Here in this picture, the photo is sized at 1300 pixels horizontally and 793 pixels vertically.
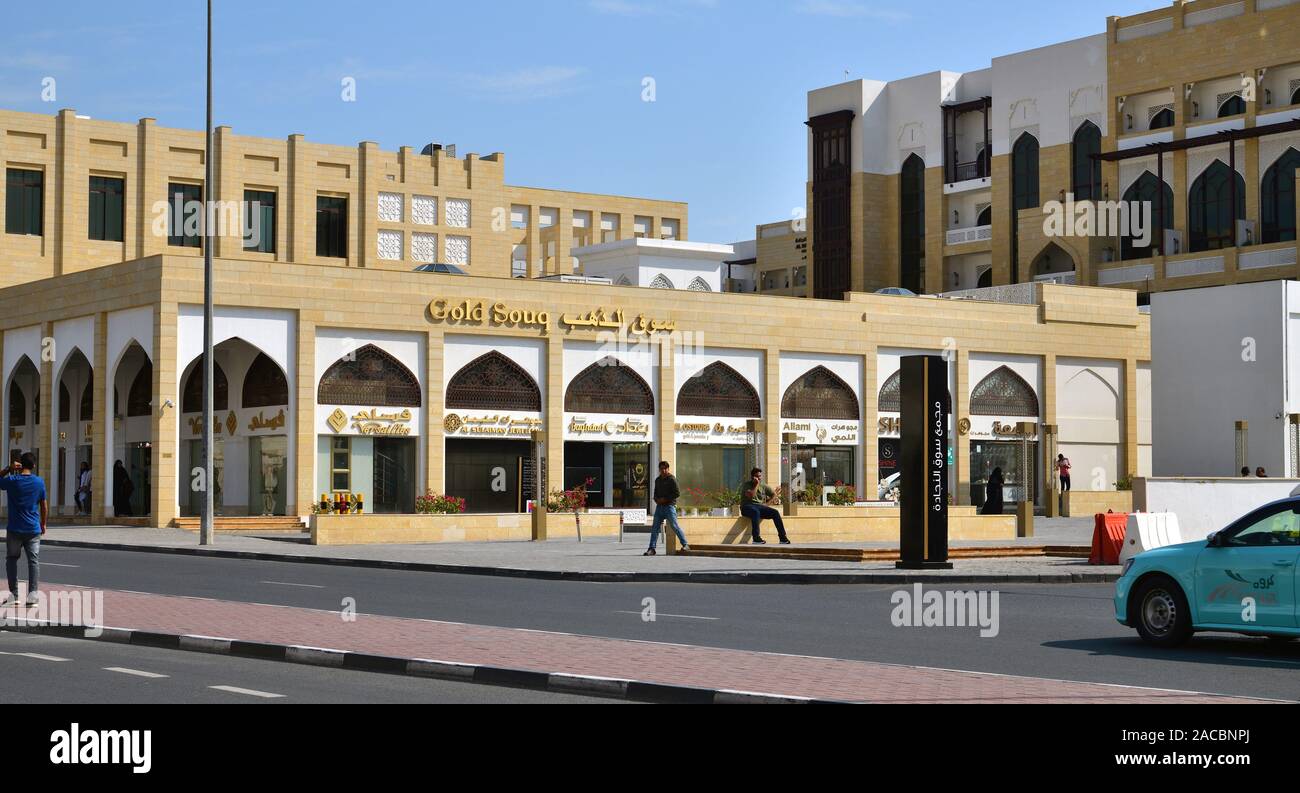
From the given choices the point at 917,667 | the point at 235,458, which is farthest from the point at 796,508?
the point at 917,667

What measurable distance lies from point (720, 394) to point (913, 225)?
31.9 metres

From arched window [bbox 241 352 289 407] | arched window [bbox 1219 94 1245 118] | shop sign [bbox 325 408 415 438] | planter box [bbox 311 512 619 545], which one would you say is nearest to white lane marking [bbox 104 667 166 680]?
planter box [bbox 311 512 619 545]

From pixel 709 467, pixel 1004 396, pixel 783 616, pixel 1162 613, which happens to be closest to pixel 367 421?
pixel 709 467

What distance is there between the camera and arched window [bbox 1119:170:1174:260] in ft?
221

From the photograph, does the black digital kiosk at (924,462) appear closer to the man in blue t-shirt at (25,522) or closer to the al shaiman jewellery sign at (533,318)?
the man in blue t-shirt at (25,522)

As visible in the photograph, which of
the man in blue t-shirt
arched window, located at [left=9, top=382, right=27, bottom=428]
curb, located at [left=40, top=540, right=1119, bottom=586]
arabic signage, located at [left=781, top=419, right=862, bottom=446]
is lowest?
curb, located at [left=40, top=540, right=1119, bottom=586]

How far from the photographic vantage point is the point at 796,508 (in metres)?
38.6

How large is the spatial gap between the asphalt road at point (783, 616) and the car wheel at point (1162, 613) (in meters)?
0.17

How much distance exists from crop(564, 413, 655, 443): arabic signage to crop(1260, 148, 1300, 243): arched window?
29.4 meters

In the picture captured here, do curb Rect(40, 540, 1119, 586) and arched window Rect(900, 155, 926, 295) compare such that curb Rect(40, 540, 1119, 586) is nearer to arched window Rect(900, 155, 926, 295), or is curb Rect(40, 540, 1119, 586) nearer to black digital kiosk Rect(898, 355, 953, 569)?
black digital kiosk Rect(898, 355, 953, 569)

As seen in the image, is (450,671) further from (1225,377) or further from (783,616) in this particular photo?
(1225,377)
